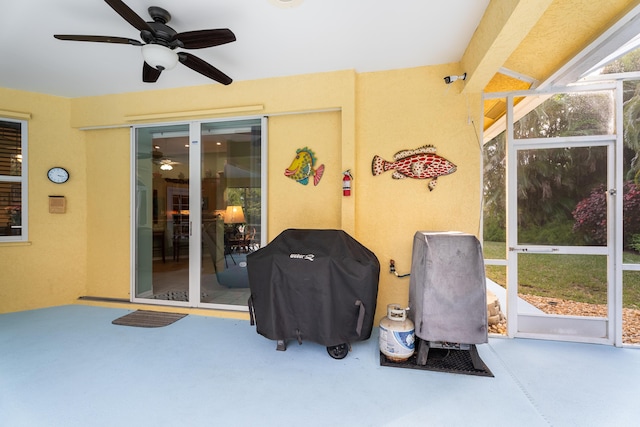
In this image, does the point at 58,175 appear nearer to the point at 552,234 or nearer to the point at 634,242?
the point at 552,234

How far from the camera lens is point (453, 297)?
7.70ft

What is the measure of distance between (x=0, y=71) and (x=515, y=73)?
226 inches

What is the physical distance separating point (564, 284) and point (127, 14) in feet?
14.9

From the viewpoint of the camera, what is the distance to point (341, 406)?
1899mm

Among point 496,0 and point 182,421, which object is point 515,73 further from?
point 182,421

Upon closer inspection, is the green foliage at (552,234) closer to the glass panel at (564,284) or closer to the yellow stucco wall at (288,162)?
the glass panel at (564,284)

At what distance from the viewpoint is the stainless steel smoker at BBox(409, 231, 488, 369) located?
7.59ft

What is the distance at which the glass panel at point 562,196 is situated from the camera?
9.38 feet

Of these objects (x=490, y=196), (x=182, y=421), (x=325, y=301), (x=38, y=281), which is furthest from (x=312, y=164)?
(x=38, y=281)

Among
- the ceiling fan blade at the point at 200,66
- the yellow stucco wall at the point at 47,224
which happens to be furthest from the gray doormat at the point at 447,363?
the yellow stucco wall at the point at 47,224

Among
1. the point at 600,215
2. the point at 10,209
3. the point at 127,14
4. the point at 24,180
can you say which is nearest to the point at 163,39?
the point at 127,14

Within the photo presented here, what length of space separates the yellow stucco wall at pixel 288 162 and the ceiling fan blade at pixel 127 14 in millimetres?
1517

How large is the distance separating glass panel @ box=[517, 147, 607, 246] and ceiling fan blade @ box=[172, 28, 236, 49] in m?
3.06

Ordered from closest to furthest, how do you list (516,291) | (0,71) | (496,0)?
(496,0) → (516,291) → (0,71)
